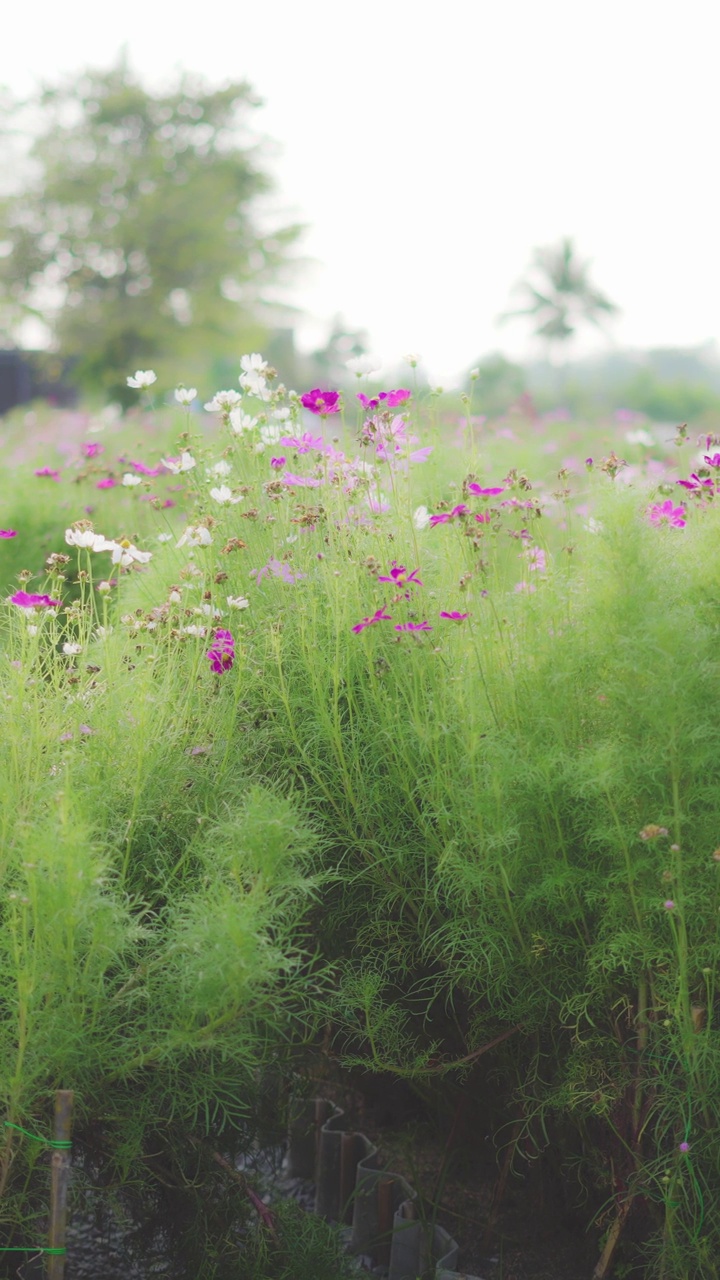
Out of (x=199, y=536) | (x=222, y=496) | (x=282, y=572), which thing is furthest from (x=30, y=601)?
(x=282, y=572)

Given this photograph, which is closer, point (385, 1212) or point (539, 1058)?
point (539, 1058)

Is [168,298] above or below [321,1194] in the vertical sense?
above

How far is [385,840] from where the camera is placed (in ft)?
8.02

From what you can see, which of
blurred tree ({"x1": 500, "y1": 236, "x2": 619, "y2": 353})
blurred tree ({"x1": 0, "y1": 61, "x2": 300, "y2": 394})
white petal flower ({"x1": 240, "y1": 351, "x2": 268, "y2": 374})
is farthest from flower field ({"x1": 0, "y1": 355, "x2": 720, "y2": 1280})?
blurred tree ({"x1": 500, "y1": 236, "x2": 619, "y2": 353})

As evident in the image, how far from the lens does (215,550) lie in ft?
9.94

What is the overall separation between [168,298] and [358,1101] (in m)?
21.0

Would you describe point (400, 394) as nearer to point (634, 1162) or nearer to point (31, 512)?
point (634, 1162)

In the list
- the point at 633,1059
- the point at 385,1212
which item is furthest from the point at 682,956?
the point at 385,1212

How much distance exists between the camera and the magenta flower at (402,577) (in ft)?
7.74

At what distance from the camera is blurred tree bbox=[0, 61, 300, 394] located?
2173 cm

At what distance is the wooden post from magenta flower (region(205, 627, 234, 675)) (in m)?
0.91

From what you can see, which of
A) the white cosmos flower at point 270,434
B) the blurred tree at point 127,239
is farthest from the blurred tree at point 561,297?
the white cosmos flower at point 270,434

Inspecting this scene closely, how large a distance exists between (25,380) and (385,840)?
Result: 24817 millimetres

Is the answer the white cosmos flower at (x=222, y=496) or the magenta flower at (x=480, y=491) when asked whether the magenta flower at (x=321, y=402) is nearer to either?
the white cosmos flower at (x=222, y=496)
